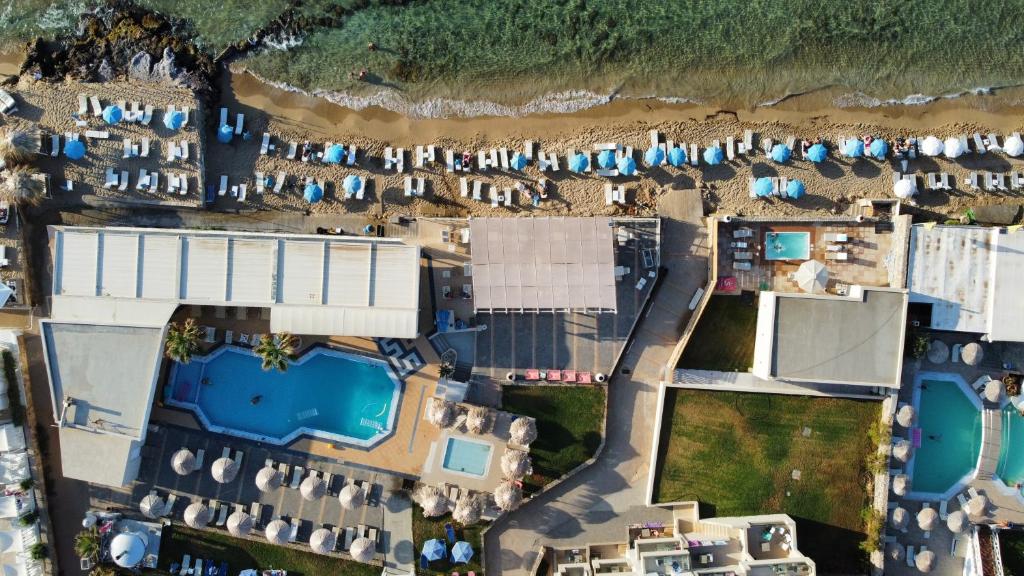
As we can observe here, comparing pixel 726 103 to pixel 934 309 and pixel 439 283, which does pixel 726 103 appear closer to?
pixel 934 309

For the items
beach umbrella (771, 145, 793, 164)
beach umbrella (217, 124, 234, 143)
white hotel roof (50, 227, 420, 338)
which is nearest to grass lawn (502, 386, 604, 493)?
white hotel roof (50, 227, 420, 338)

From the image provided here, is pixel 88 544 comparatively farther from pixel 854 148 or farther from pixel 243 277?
pixel 854 148

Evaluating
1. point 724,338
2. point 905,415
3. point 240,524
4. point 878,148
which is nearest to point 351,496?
point 240,524

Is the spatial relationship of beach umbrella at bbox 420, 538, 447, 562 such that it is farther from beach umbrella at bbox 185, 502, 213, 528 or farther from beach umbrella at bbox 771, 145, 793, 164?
beach umbrella at bbox 771, 145, 793, 164

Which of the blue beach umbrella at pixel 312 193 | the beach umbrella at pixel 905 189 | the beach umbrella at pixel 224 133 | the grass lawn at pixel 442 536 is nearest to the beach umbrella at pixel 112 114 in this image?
the beach umbrella at pixel 224 133

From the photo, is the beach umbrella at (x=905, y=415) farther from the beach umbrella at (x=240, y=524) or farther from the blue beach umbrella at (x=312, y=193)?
the beach umbrella at (x=240, y=524)

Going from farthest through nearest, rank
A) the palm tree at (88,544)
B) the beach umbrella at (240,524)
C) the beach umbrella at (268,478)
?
1. the beach umbrella at (268,478)
2. the beach umbrella at (240,524)
3. the palm tree at (88,544)
